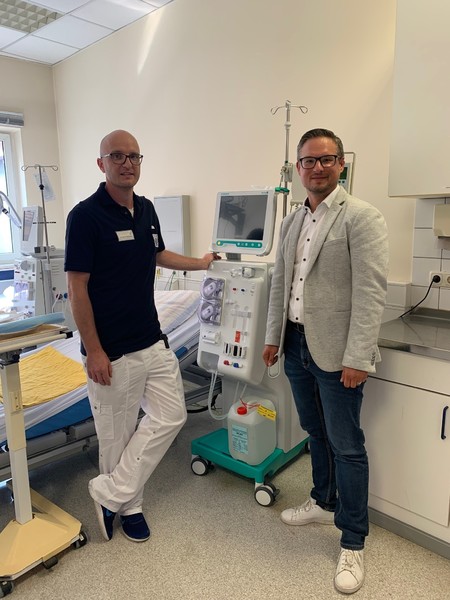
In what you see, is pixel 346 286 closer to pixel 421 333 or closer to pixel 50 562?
pixel 421 333

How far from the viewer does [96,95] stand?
431 cm

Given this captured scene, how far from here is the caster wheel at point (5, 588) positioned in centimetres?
167

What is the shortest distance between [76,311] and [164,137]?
2.38 m

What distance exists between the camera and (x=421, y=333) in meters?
1.97

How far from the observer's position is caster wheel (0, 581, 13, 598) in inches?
65.9

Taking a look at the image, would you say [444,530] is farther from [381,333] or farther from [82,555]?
[82,555]

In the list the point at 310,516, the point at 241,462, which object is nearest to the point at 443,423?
the point at 310,516

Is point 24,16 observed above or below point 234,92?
above

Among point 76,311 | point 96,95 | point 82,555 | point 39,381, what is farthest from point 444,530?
point 96,95

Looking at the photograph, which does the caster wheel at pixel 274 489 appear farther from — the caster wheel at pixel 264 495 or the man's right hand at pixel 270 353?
the man's right hand at pixel 270 353

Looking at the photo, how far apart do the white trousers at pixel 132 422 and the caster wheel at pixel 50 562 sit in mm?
257

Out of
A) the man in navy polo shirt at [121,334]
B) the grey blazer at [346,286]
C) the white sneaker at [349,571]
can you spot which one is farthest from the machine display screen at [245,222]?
the white sneaker at [349,571]

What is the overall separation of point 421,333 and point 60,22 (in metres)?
3.75

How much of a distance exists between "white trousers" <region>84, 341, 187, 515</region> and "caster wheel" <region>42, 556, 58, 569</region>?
257mm
